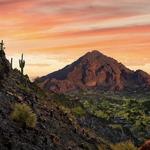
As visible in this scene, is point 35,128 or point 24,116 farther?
point 35,128

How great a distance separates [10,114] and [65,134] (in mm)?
7550

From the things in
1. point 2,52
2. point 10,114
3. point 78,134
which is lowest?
point 78,134

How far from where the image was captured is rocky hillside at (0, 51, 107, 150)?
23.6 meters

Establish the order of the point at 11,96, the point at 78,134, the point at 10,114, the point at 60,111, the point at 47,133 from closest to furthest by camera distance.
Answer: the point at 10,114
the point at 47,133
the point at 11,96
the point at 78,134
the point at 60,111

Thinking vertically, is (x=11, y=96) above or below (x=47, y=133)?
above

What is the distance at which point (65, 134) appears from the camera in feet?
107

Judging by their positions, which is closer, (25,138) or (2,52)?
(25,138)

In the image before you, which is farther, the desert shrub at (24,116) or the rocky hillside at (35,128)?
the desert shrub at (24,116)

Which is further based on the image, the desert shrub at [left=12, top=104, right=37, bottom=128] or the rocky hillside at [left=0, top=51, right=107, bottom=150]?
the desert shrub at [left=12, top=104, right=37, bottom=128]

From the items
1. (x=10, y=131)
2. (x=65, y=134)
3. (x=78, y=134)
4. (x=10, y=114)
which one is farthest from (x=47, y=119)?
(x=10, y=131)

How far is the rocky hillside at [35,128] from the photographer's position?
23.6 meters

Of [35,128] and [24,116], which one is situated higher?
[24,116]

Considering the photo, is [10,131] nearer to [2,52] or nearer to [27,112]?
[27,112]

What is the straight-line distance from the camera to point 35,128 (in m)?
26.4
